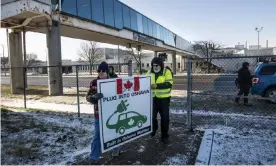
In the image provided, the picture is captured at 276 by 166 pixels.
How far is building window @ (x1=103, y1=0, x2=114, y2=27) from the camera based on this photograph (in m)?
21.3

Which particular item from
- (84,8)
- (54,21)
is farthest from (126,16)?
(54,21)

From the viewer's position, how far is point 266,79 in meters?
11.2

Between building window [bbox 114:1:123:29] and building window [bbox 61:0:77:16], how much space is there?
6076mm

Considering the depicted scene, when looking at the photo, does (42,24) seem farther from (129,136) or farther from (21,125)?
(129,136)

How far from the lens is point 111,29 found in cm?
2248

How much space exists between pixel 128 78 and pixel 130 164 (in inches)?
61.4

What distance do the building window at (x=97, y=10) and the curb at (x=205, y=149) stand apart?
1553 centimetres

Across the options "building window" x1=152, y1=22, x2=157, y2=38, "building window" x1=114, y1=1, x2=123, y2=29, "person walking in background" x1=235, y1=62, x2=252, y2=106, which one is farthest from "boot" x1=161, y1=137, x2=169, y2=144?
"building window" x1=152, y1=22, x2=157, y2=38

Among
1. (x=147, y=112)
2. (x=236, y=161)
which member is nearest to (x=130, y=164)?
(x=147, y=112)

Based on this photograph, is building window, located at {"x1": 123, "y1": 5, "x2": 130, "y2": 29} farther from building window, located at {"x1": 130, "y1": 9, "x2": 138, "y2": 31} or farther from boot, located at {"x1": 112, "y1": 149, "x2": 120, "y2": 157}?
boot, located at {"x1": 112, "y1": 149, "x2": 120, "y2": 157}

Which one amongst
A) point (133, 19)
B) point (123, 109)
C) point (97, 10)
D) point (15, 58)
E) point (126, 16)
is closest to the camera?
point (123, 109)

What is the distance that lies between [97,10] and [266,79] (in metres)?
13.7

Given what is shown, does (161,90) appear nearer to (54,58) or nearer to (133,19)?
(54,58)

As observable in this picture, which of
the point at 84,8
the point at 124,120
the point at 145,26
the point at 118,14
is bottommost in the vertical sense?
the point at 124,120
